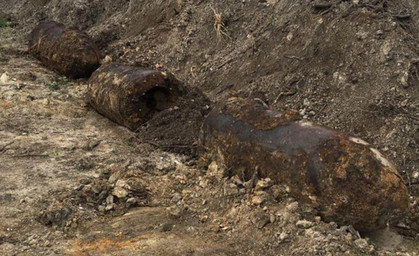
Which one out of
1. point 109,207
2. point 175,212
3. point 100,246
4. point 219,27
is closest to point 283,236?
point 175,212

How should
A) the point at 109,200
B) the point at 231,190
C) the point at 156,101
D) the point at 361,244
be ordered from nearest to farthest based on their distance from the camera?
the point at 361,244 → the point at 231,190 → the point at 109,200 → the point at 156,101

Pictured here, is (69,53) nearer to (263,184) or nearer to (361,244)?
(263,184)

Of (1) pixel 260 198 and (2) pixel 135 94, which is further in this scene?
(2) pixel 135 94

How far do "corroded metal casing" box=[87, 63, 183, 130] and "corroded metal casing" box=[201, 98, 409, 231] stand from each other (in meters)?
2.08

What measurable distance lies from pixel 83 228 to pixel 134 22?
21.8 ft

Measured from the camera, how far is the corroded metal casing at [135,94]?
619 centimetres

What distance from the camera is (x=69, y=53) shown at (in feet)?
27.3

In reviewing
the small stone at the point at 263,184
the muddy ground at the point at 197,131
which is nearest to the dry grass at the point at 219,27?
the muddy ground at the point at 197,131

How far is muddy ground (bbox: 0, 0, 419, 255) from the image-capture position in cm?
379

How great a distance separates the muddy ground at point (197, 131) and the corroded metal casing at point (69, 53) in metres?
0.23

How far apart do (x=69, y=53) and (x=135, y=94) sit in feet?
9.29

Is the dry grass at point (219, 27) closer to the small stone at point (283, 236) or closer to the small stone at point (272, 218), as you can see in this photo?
the small stone at point (272, 218)

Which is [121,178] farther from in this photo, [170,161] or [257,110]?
[257,110]

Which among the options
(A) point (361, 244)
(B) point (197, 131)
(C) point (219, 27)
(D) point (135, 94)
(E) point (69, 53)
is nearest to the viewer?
(A) point (361, 244)
